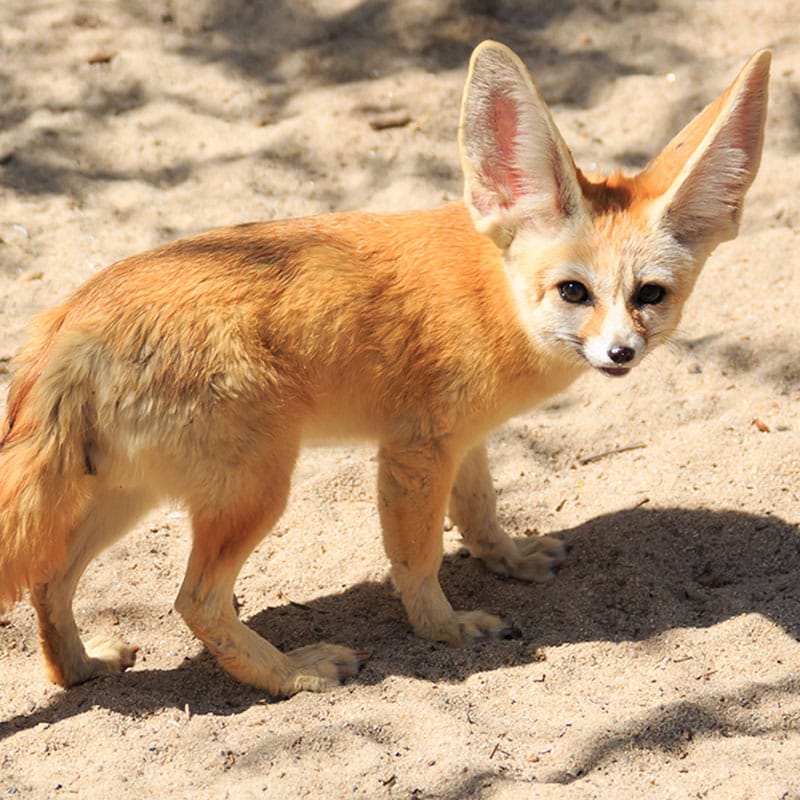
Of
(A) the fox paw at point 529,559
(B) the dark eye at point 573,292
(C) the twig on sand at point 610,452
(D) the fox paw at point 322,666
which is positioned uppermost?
(B) the dark eye at point 573,292

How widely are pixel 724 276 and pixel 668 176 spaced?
2.20 meters

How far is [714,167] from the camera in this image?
162 inches

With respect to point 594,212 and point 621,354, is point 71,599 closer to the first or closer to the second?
point 621,354

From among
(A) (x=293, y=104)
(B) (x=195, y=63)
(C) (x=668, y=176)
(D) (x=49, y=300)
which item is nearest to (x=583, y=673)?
(C) (x=668, y=176)

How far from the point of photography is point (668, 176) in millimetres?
4250

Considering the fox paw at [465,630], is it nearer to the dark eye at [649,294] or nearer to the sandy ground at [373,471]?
the sandy ground at [373,471]

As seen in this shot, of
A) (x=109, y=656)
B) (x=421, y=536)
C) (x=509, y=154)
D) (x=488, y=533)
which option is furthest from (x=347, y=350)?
(x=109, y=656)

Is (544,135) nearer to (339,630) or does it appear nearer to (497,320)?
(497,320)

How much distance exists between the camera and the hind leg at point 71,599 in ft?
13.9

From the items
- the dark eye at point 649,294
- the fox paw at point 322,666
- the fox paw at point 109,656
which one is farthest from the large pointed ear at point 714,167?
the fox paw at point 109,656

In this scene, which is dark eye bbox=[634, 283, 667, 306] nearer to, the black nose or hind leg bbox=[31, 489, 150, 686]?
the black nose

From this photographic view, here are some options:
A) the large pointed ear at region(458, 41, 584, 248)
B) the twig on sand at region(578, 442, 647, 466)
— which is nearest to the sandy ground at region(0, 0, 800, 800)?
the twig on sand at region(578, 442, 647, 466)

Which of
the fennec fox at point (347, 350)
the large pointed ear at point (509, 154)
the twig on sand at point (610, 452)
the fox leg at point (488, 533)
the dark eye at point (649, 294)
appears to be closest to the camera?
the fennec fox at point (347, 350)

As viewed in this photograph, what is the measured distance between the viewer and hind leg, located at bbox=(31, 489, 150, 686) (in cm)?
423
